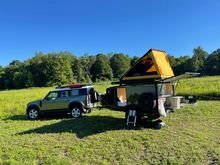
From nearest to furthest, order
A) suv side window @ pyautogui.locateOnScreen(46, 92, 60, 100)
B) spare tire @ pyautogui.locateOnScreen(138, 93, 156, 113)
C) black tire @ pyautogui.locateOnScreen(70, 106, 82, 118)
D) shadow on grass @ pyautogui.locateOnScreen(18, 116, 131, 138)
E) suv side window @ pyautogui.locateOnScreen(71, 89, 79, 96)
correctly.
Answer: spare tire @ pyautogui.locateOnScreen(138, 93, 156, 113), shadow on grass @ pyautogui.locateOnScreen(18, 116, 131, 138), black tire @ pyautogui.locateOnScreen(70, 106, 82, 118), suv side window @ pyautogui.locateOnScreen(71, 89, 79, 96), suv side window @ pyautogui.locateOnScreen(46, 92, 60, 100)

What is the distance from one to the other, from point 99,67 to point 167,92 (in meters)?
86.9

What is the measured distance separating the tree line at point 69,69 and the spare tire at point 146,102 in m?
77.8

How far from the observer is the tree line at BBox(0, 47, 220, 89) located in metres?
87.9

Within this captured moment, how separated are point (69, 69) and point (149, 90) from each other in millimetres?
85272

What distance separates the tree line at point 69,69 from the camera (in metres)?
87.9

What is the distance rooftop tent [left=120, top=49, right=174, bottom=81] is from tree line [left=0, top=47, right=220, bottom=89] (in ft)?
253

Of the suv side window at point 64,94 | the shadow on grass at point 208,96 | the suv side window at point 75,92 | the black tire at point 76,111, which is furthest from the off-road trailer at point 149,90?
the shadow on grass at point 208,96

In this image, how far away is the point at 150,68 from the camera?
9938 millimetres

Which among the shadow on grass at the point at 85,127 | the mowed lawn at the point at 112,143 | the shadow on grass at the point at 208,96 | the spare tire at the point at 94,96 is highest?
the spare tire at the point at 94,96

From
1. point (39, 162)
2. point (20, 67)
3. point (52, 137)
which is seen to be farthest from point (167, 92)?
point (20, 67)

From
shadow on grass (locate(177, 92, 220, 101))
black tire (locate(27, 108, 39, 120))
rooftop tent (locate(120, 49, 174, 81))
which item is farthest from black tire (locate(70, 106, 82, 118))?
shadow on grass (locate(177, 92, 220, 101))

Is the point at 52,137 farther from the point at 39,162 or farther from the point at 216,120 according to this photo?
the point at 216,120

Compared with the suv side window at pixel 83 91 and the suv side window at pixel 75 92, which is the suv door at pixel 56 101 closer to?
the suv side window at pixel 75 92

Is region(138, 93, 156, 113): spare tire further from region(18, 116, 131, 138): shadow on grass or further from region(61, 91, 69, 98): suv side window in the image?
region(61, 91, 69, 98): suv side window
